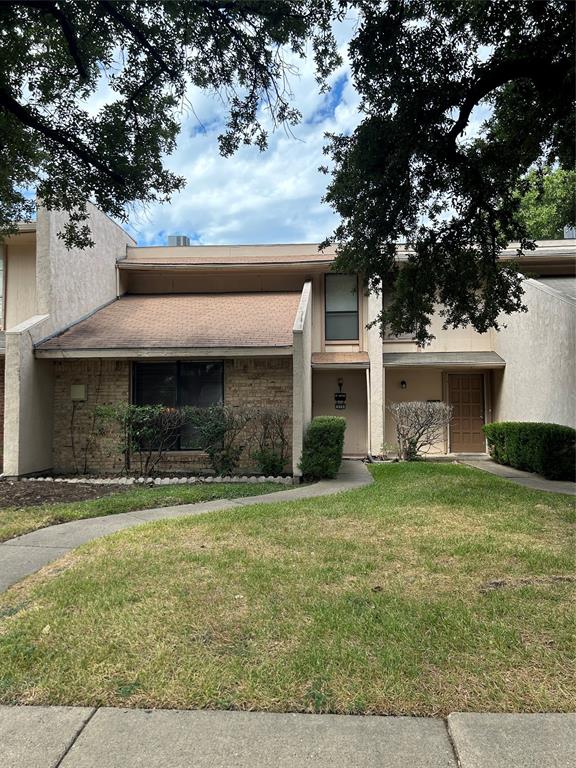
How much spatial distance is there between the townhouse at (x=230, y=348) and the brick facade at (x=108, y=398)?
0.08 feet

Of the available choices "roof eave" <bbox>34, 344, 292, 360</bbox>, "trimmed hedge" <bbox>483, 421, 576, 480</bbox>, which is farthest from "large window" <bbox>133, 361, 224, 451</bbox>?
"trimmed hedge" <bbox>483, 421, 576, 480</bbox>

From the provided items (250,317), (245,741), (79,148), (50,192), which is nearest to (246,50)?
(79,148)

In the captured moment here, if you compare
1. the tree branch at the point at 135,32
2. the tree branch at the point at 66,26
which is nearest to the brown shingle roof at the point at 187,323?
the tree branch at the point at 135,32

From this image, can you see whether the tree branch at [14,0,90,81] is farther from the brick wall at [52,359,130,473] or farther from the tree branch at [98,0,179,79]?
the brick wall at [52,359,130,473]

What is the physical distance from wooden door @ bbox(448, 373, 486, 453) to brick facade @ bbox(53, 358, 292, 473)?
20.9 feet

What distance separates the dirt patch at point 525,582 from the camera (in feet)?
13.3

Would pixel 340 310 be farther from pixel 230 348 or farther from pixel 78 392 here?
pixel 78 392

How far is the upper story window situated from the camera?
49.1 feet

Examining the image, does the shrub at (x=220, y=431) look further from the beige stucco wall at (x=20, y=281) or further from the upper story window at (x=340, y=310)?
the beige stucco wall at (x=20, y=281)

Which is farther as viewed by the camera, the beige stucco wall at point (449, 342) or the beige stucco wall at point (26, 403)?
the beige stucco wall at point (449, 342)

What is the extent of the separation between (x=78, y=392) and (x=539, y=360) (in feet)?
35.0

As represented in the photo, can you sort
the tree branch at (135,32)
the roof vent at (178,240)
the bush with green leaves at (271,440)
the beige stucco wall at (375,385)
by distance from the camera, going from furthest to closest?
1. the roof vent at (178,240)
2. the beige stucco wall at (375,385)
3. the bush with green leaves at (271,440)
4. the tree branch at (135,32)

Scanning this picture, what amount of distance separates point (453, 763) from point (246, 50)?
8086mm

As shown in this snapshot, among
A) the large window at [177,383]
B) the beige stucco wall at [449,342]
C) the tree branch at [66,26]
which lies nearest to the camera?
the tree branch at [66,26]
